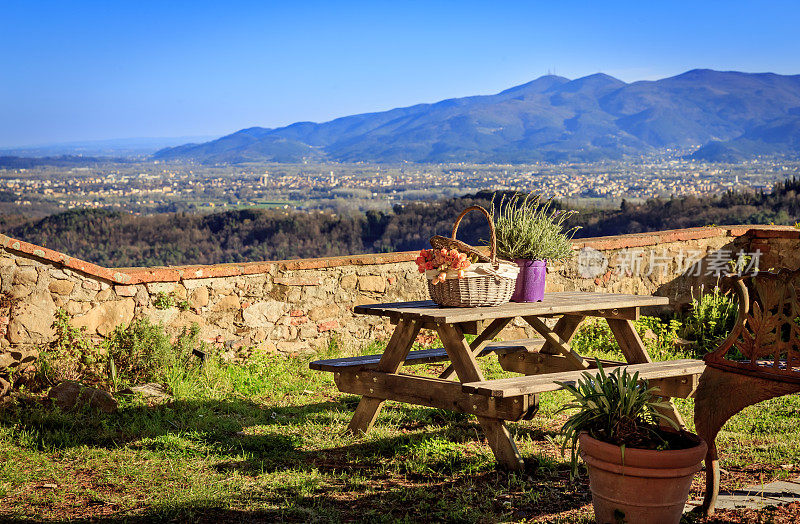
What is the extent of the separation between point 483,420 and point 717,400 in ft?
4.06

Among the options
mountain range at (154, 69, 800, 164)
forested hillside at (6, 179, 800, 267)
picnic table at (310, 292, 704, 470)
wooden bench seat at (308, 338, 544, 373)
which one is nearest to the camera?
picnic table at (310, 292, 704, 470)

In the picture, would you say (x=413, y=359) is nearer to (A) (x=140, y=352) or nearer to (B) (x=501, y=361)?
(B) (x=501, y=361)

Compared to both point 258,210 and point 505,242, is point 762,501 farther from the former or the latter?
point 258,210

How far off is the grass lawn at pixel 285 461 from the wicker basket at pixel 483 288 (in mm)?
836

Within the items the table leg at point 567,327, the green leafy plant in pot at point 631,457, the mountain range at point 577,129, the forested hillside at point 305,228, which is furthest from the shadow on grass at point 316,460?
the mountain range at point 577,129

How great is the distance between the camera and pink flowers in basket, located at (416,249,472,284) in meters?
3.88

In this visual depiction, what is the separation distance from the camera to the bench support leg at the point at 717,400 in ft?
9.61

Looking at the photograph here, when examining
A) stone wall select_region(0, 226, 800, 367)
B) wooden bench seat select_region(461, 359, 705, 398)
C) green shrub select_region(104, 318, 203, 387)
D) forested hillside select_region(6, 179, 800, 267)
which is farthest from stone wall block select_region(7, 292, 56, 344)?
forested hillside select_region(6, 179, 800, 267)

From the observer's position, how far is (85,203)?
95.1 ft

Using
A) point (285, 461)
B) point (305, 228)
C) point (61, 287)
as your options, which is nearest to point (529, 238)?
point (285, 461)

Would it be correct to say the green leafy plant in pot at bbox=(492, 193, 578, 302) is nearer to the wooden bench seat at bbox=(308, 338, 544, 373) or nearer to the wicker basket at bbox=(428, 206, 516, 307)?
the wicker basket at bbox=(428, 206, 516, 307)

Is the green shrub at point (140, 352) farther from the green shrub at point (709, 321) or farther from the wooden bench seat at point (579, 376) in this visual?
the green shrub at point (709, 321)

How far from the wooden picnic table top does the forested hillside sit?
11.2 meters

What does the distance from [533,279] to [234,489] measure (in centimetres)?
194
